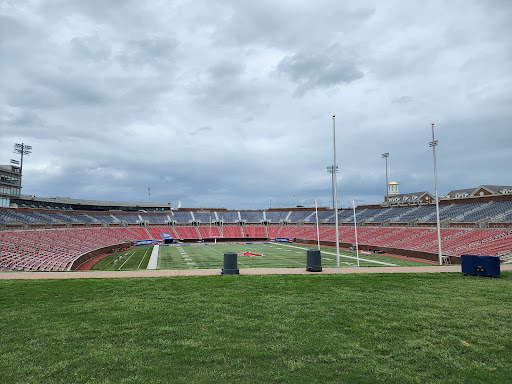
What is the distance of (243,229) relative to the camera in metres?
89.3

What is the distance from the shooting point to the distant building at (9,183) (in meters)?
67.1

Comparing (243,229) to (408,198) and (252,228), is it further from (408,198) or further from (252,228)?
(408,198)

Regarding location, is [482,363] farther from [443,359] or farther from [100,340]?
[100,340]

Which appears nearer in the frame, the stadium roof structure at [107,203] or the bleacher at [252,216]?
the stadium roof structure at [107,203]

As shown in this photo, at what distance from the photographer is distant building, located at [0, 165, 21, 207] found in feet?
220

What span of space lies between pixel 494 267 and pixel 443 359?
1120cm

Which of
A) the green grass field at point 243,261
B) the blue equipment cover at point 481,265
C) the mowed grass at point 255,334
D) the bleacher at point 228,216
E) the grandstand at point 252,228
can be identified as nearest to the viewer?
the mowed grass at point 255,334

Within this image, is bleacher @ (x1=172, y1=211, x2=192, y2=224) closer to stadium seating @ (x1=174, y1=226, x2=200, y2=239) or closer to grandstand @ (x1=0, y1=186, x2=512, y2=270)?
grandstand @ (x1=0, y1=186, x2=512, y2=270)

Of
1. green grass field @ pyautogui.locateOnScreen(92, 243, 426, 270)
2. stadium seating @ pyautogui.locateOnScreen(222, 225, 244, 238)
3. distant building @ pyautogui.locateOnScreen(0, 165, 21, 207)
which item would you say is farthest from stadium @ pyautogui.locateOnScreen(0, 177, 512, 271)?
green grass field @ pyautogui.locateOnScreen(92, 243, 426, 270)

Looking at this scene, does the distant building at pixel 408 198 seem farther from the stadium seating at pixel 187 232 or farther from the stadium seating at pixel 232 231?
the stadium seating at pixel 187 232

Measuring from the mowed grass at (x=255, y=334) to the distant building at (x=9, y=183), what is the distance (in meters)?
70.6

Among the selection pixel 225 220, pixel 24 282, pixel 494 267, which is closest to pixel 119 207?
pixel 225 220

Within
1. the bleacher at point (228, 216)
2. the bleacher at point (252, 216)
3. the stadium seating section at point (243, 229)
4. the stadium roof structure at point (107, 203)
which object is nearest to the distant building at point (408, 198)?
the stadium seating section at point (243, 229)

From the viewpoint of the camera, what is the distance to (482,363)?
568 cm
